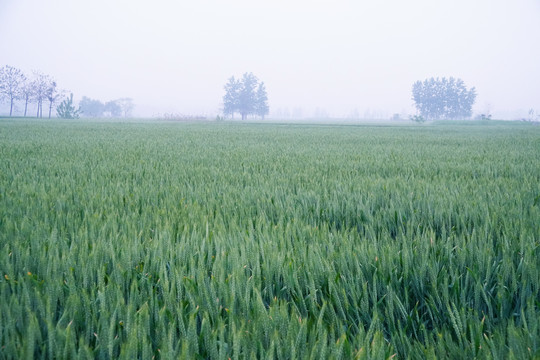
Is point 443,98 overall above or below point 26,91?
above

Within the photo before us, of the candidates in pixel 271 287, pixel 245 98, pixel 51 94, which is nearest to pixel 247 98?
pixel 245 98

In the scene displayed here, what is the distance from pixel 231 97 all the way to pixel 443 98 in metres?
63.0

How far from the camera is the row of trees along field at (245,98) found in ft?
338

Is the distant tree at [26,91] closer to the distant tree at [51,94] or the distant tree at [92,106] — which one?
the distant tree at [51,94]

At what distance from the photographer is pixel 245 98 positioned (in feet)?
338

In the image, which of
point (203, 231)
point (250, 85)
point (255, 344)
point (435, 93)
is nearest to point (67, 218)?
point (203, 231)

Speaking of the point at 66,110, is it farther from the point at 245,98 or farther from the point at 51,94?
the point at 245,98

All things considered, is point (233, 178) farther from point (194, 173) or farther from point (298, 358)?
point (298, 358)

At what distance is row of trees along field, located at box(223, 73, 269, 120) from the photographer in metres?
103

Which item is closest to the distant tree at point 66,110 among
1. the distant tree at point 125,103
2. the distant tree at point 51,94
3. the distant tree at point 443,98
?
the distant tree at point 51,94

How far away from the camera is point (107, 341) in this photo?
894 millimetres

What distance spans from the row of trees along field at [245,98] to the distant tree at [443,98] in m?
47.6

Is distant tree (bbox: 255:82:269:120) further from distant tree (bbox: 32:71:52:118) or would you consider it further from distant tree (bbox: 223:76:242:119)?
distant tree (bbox: 32:71:52:118)

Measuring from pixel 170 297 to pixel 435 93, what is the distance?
120 m
